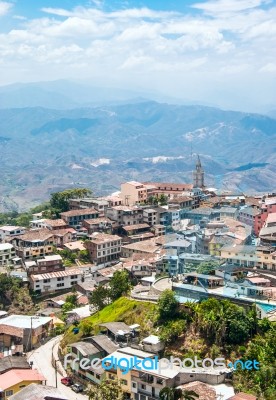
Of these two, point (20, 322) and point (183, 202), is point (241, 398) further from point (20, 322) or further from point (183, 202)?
point (183, 202)

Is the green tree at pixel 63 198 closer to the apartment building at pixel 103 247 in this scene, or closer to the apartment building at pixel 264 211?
the apartment building at pixel 103 247

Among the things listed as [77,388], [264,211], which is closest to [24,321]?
[77,388]

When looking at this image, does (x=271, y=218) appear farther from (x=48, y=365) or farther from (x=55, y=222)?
(x=48, y=365)

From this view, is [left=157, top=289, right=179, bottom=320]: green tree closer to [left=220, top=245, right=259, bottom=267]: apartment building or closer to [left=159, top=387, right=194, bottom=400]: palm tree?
[left=159, top=387, right=194, bottom=400]: palm tree

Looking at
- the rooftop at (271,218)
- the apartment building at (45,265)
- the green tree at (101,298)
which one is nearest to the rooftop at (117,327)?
the green tree at (101,298)

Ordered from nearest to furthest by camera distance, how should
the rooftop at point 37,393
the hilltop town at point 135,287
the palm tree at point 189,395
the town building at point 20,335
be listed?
the palm tree at point 189,395 < the rooftop at point 37,393 < the hilltop town at point 135,287 < the town building at point 20,335

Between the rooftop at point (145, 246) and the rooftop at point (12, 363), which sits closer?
the rooftop at point (12, 363)
